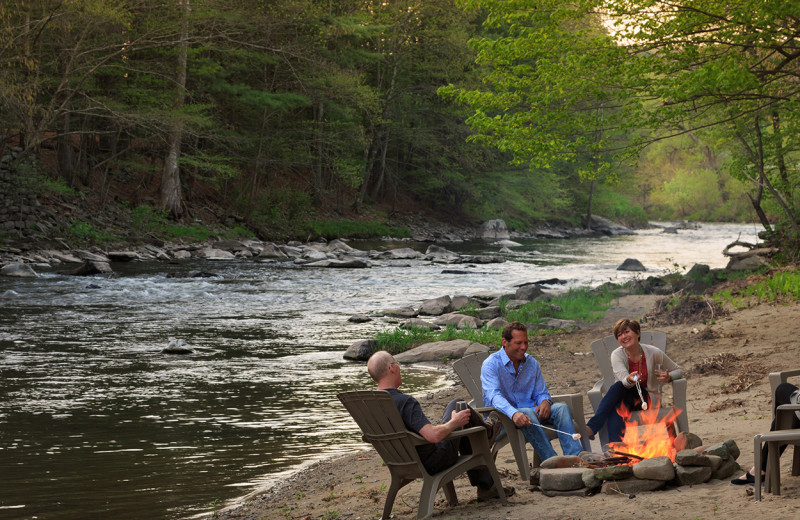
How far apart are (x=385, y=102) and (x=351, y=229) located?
660 centimetres

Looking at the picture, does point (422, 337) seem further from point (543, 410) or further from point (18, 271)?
point (18, 271)

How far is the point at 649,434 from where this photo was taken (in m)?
5.46

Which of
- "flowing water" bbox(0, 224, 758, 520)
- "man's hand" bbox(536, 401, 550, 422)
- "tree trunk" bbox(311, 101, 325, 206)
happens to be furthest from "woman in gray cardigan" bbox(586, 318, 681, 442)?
"tree trunk" bbox(311, 101, 325, 206)

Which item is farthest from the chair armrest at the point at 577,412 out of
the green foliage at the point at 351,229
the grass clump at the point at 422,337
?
the green foliage at the point at 351,229

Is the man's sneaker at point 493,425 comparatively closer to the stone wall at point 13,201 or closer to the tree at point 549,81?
the tree at point 549,81

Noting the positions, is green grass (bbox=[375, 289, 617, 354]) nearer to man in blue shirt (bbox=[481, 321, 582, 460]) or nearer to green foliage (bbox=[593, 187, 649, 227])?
man in blue shirt (bbox=[481, 321, 582, 460])

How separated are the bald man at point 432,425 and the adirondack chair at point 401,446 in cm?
5

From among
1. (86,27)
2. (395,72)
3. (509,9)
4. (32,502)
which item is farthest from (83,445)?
(395,72)

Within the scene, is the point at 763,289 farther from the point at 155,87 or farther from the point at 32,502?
the point at 155,87

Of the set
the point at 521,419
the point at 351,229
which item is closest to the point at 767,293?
the point at 521,419

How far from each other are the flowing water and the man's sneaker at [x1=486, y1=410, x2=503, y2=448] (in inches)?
77.4

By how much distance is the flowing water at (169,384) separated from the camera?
21.0 feet

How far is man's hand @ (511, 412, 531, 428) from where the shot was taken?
5395 millimetres

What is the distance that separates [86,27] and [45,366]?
51.2ft
